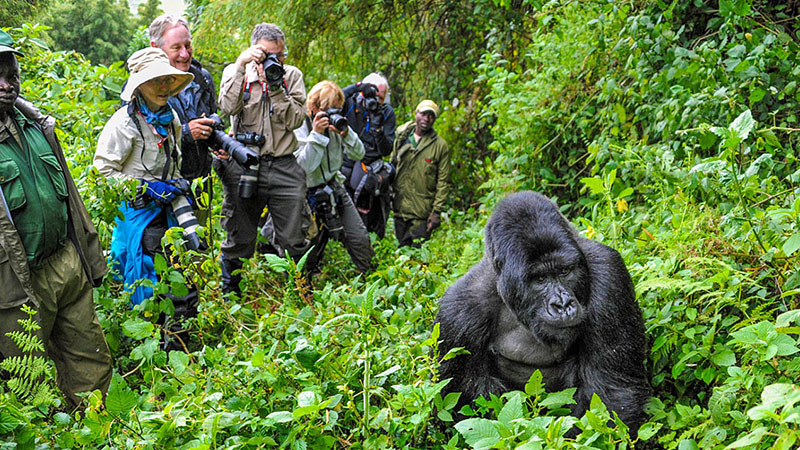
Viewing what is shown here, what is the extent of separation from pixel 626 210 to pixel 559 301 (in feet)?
5.43

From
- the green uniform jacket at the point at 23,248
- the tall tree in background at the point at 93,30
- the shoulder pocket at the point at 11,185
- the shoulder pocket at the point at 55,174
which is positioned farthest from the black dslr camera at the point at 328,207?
the tall tree in background at the point at 93,30

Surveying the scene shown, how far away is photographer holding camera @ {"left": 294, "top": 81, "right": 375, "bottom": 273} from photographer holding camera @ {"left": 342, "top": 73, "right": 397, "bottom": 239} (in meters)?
0.62

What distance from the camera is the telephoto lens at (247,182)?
185 inches

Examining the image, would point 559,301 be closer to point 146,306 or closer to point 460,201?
point 146,306

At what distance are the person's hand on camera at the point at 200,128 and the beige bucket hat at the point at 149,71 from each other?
35cm

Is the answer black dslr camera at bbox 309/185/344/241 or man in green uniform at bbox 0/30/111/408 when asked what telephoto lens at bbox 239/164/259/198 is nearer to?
black dslr camera at bbox 309/185/344/241

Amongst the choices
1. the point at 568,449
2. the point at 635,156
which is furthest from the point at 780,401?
the point at 635,156

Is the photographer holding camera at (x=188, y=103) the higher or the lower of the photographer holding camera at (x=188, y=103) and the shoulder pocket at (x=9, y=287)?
the higher

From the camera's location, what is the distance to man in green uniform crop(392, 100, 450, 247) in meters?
6.88

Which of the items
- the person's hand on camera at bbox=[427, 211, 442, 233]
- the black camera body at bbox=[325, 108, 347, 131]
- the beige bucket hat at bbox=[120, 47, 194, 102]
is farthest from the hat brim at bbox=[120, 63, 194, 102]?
the person's hand on camera at bbox=[427, 211, 442, 233]

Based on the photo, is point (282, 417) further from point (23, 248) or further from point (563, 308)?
point (23, 248)

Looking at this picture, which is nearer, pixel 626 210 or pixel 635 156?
pixel 626 210

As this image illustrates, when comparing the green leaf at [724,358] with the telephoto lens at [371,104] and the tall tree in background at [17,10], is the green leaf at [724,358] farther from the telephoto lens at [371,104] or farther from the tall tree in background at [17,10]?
the tall tree in background at [17,10]

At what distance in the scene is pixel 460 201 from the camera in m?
8.46
